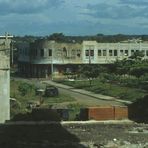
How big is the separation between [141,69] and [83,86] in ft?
34.9

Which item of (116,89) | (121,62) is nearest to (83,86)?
(116,89)

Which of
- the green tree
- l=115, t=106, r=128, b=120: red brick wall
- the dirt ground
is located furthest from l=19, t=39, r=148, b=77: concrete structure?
the dirt ground

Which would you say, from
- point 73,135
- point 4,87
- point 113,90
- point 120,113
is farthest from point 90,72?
point 73,135

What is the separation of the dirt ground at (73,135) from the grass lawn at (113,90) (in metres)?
24.0

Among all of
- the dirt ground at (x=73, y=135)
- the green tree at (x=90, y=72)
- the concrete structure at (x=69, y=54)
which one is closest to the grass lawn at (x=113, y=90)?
the green tree at (x=90, y=72)

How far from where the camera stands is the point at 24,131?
31.5 m

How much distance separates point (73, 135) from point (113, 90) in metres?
41.4

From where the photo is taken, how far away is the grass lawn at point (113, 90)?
62237 millimetres

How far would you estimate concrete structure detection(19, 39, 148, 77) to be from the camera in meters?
113

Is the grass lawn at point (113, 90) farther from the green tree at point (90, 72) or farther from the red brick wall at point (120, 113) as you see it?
the red brick wall at point (120, 113)

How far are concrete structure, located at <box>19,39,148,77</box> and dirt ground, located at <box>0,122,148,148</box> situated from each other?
76.8 m

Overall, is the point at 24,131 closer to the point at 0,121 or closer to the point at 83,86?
the point at 0,121

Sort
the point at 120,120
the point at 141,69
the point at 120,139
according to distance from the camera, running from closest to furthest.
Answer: the point at 120,139
the point at 120,120
the point at 141,69

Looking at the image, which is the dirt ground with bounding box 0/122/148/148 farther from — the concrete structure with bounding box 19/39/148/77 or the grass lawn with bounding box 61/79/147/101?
the concrete structure with bounding box 19/39/148/77
